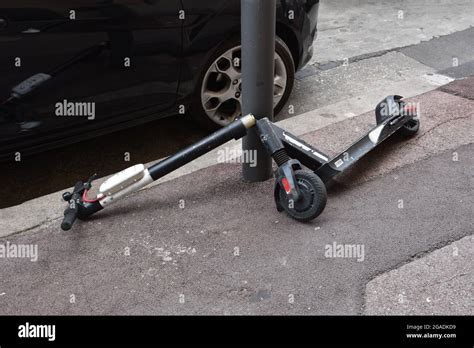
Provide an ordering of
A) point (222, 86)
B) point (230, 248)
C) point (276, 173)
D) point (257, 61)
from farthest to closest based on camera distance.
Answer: point (222, 86) → point (257, 61) → point (276, 173) → point (230, 248)

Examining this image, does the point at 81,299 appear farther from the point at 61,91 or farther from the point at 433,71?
the point at 433,71

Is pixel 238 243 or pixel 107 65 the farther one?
pixel 107 65

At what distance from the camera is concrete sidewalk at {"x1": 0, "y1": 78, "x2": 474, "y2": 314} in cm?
299

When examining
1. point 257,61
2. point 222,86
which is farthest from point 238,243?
point 222,86

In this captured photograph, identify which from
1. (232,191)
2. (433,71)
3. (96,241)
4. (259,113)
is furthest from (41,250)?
(433,71)

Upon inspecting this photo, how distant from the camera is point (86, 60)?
12.5 ft

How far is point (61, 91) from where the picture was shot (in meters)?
3.81

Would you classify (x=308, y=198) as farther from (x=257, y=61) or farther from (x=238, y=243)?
(x=257, y=61)

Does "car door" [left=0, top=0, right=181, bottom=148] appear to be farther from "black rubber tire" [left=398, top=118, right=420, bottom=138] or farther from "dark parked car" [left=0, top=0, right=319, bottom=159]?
"black rubber tire" [left=398, top=118, right=420, bottom=138]

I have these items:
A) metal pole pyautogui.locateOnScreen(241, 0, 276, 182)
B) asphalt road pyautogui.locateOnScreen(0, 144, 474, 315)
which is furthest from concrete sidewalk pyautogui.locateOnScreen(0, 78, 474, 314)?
metal pole pyautogui.locateOnScreen(241, 0, 276, 182)

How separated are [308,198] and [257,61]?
844mm

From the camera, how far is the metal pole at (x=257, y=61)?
137 inches

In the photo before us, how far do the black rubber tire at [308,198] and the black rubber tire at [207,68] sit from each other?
4.24ft

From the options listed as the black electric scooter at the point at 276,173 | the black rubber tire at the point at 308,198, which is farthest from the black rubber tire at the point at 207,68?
the black rubber tire at the point at 308,198
